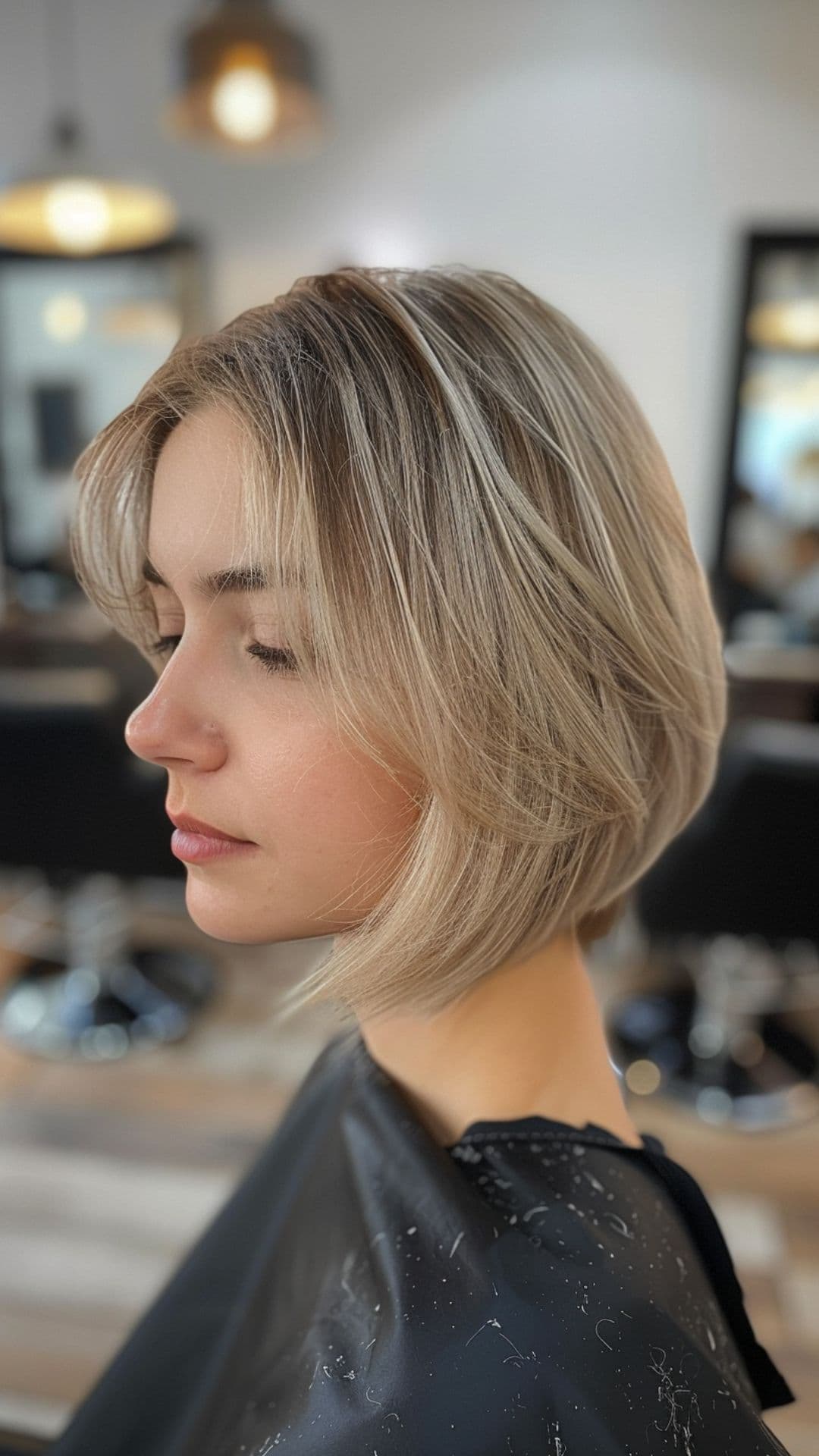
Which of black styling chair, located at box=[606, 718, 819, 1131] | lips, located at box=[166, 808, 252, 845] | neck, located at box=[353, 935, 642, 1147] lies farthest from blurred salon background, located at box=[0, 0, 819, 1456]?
lips, located at box=[166, 808, 252, 845]

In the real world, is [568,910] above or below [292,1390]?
above

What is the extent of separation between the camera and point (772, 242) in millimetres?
3305

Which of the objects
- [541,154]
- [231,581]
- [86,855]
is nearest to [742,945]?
[86,855]

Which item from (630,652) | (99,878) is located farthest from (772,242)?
(630,652)

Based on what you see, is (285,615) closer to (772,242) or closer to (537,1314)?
(537,1314)

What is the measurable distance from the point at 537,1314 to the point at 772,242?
142 inches

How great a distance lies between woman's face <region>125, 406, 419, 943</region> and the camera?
21.7 inches

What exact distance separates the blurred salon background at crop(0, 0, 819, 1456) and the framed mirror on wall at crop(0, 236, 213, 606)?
0.05 feet

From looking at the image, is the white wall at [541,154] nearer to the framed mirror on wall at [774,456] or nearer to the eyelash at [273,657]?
the framed mirror on wall at [774,456]

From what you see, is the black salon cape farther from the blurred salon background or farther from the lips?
the blurred salon background

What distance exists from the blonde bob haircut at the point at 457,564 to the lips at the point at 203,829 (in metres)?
0.07

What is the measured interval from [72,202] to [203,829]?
2.44 m

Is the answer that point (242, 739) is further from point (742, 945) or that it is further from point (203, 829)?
point (742, 945)

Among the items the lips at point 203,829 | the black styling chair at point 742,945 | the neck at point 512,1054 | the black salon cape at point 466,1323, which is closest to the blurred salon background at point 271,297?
the black styling chair at point 742,945
